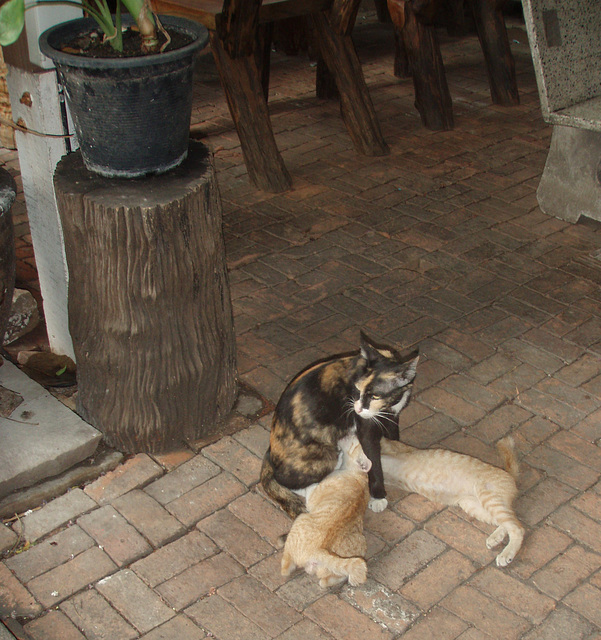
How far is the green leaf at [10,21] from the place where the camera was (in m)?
2.99

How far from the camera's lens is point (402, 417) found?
4.38 m

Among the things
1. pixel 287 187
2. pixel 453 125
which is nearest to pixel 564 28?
pixel 453 125

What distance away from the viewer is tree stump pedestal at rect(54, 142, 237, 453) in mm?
3553

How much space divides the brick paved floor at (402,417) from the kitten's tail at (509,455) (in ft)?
0.31

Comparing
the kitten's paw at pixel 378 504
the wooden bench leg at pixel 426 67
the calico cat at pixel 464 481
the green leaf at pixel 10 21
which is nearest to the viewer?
the green leaf at pixel 10 21

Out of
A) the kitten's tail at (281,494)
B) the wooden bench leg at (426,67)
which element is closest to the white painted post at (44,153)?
the kitten's tail at (281,494)

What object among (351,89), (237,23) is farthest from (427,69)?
(237,23)

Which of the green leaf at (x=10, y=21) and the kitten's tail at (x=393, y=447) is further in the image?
the kitten's tail at (x=393, y=447)

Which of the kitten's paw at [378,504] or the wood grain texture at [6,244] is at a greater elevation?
the wood grain texture at [6,244]

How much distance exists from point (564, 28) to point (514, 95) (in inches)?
88.3

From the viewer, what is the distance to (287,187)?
6727mm

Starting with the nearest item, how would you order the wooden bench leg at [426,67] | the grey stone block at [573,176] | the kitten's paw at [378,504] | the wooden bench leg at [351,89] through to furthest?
the kitten's paw at [378,504] < the grey stone block at [573,176] < the wooden bench leg at [351,89] < the wooden bench leg at [426,67]

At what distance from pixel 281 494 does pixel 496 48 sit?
19.5 ft

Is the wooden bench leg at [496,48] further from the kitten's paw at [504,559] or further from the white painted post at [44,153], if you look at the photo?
the kitten's paw at [504,559]
